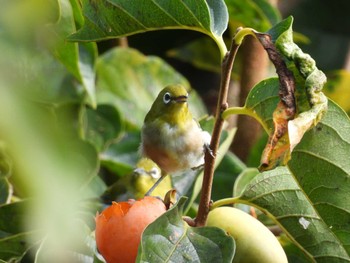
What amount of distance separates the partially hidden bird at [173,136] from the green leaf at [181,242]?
0.60ft

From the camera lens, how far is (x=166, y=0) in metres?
0.89

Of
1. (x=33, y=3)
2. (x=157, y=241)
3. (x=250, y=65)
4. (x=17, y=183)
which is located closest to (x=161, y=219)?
(x=157, y=241)

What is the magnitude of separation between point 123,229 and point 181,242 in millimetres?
65

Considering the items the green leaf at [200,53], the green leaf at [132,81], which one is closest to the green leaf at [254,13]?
the green leaf at [132,81]

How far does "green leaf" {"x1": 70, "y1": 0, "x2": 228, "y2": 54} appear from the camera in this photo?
2.94ft

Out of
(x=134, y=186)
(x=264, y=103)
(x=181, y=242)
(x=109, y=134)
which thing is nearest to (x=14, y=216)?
(x=134, y=186)

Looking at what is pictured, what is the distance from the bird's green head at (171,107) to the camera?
1.21 metres

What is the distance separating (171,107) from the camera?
1.23m

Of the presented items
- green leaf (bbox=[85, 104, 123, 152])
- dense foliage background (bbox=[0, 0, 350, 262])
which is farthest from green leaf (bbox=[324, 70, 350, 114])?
green leaf (bbox=[85, 104, 123, 152])

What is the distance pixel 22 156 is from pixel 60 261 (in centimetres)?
23

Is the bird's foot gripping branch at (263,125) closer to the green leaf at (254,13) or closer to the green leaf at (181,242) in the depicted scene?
the green leaf at (181,242)

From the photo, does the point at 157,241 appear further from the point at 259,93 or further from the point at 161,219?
the point at 259,93

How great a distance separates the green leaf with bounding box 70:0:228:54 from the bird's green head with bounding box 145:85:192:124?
0.92ft

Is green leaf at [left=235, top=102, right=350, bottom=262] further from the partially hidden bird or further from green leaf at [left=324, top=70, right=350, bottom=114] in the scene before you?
green leaf at [left=324, top=70, right=350, bottom=114]
